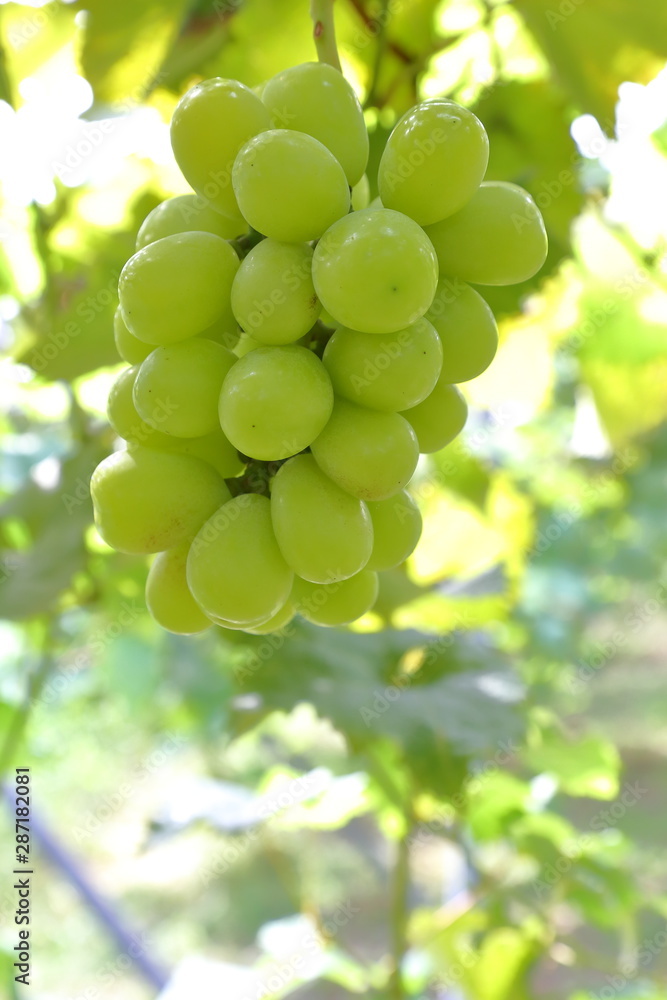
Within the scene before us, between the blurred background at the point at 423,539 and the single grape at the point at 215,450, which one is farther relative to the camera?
the blurred background at the point at 423,539

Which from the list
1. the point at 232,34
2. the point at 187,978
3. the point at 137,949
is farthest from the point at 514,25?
the point at 137,949

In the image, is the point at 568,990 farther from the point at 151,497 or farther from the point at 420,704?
the point at 151,497

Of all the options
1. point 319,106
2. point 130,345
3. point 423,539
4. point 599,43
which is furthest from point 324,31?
point 423,539

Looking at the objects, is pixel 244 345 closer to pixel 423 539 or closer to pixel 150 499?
pixel 150 499

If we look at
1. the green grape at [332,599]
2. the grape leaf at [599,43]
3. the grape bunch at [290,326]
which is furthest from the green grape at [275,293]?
the grape leaf at [599,43]

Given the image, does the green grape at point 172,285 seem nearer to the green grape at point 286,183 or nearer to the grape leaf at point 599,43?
the green grape at point 286,183
